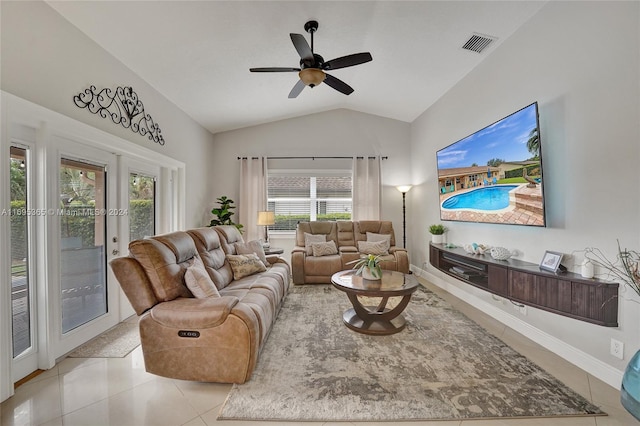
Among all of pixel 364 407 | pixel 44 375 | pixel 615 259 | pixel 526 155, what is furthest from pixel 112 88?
pixel 615 259

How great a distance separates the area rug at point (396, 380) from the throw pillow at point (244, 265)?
30.4 inches

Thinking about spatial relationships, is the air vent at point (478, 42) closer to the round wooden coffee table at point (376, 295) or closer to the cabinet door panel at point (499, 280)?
the cabinet door panel at point (499, 280)

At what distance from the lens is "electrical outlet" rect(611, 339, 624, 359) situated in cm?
191

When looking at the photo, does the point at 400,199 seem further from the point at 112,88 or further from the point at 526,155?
the point at 112,88

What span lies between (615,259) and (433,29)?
2587 mm

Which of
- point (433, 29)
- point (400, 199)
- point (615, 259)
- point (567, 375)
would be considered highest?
point (433, 29)

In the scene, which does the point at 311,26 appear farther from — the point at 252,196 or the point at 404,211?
the point at 404,211

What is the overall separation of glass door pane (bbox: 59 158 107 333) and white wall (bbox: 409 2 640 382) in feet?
14.0

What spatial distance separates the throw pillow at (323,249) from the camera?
4645 mm

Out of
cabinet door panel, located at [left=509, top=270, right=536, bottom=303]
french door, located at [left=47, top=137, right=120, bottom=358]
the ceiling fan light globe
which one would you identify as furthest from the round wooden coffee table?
french door, located at [left=47, top=137, right=120, bottom=358]

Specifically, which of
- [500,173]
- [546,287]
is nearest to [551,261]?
[546,287]

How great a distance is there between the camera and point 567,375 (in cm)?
207

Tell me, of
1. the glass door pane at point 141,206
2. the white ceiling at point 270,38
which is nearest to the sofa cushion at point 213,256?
the glass door pane at point 141,206

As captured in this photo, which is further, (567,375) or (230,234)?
(230,234)
